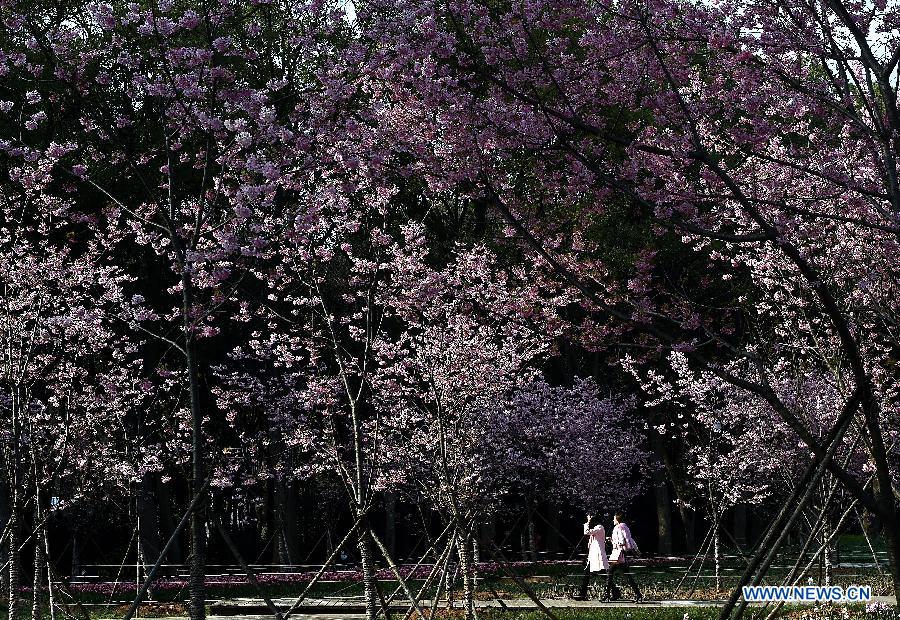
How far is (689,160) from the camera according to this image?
Answer: 8305 millimetres

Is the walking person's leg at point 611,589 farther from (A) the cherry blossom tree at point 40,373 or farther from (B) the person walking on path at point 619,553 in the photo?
(A) the cherry blossom tree at point 40,373

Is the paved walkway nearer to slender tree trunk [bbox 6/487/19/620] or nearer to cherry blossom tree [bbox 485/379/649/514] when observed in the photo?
slender tree trunk [bbox 6/487/19/620]

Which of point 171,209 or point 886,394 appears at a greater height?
point 171,209

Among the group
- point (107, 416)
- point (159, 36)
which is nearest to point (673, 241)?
point (107, 416)

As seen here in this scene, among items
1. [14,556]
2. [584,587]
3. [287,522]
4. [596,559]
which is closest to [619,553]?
[596,559]

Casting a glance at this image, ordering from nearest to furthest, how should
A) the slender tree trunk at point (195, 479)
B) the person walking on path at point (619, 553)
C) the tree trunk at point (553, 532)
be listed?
the slender tree trunk at point (195, 479) < the person walking on path at point (619, 553) < the tree trunk at point (553, 532)

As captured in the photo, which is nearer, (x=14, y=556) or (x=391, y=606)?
(x=14, y=556)

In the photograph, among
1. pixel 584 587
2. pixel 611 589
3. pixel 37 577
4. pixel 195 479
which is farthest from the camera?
pixel 611 589

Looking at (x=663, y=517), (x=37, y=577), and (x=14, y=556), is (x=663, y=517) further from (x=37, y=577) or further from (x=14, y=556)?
(x=14, y=556)

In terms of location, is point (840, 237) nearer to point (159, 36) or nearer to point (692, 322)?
point (692, 322)

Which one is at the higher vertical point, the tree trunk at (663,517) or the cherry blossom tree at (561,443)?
the cherry blossom tree at (561,443)

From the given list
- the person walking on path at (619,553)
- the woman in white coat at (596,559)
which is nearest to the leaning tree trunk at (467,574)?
the woman in white coat at (596,559)

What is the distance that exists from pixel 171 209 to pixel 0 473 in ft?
28.3

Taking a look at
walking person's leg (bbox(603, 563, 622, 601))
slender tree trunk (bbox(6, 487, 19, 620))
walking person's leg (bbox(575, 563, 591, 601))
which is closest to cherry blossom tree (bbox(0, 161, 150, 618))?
slender tree trunk (bbox(6, 487, 19, 620))
